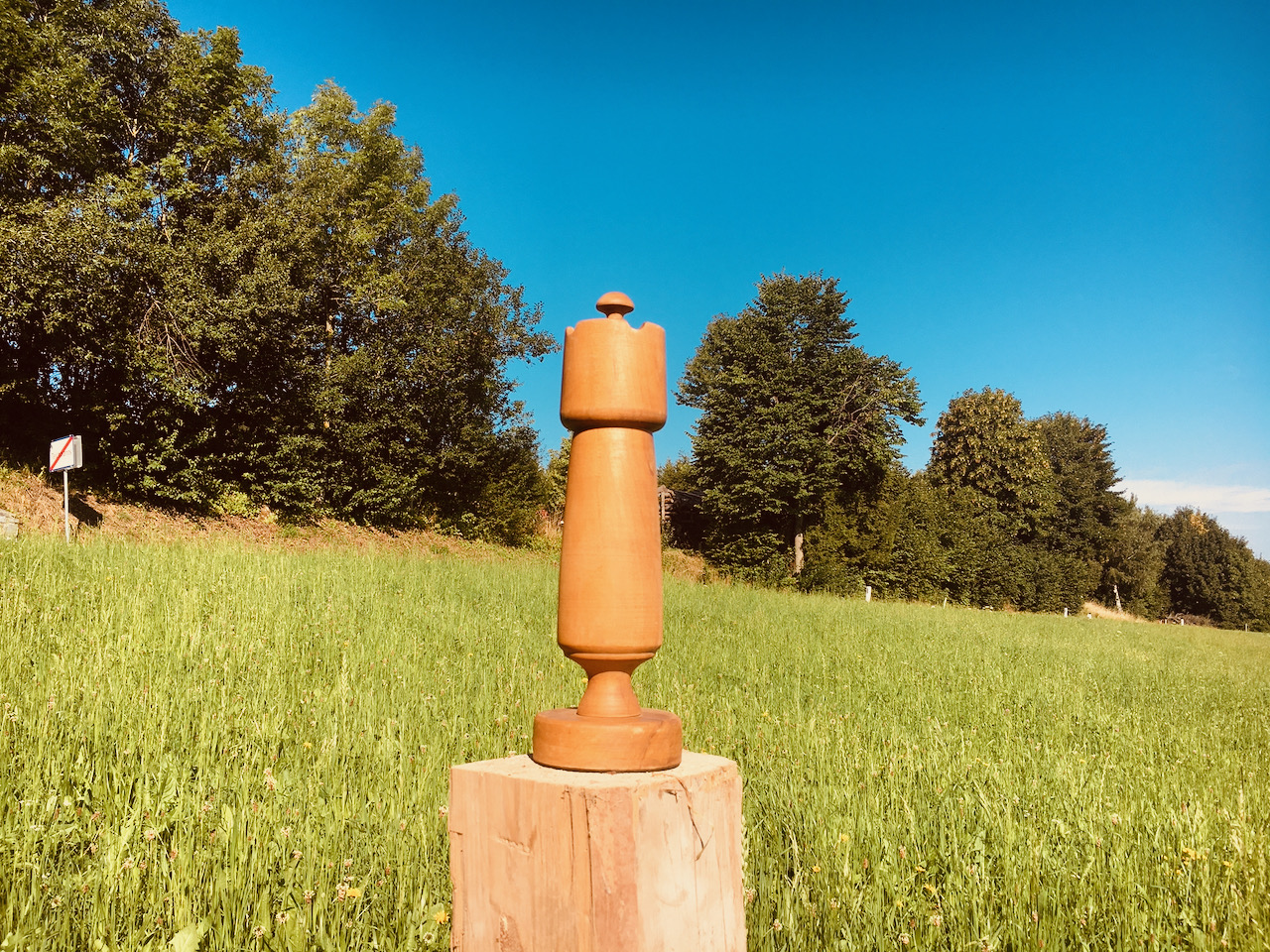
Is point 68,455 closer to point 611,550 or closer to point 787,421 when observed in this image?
point 611,550

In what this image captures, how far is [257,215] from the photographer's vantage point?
1955cm

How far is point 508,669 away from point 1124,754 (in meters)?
5.04

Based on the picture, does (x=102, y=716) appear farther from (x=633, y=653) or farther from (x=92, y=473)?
(x=92, y=473)

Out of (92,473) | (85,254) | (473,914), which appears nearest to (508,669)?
(473,914)

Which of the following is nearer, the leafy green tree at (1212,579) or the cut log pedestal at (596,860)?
the cut log pedestal at (596,860)

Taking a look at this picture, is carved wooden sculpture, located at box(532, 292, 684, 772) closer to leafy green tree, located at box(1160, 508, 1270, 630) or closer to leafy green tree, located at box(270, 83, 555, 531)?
leafy green tree, located at box(270, 83, 555, 531)

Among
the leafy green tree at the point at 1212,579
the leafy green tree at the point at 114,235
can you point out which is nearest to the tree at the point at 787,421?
the leafy green tree at the point at 114,235

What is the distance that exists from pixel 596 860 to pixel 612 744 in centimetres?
23

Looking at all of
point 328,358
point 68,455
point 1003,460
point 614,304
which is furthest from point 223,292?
point 1003,460

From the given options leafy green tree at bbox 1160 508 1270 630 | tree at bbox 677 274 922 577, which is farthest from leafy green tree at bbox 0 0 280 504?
leafy green tree at bbox 1160 508 1270 630

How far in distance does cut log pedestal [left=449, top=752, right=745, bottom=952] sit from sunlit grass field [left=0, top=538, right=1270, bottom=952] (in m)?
0.97

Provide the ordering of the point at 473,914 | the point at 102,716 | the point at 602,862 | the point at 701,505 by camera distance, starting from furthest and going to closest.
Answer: the point at 701,505 < the point at 102,716 < the point at 473,914 < the point at 602,862

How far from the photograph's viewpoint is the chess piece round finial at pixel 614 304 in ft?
5.53

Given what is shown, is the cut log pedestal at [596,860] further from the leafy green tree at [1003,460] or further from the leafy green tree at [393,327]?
the leafy green tree at [1003,460]
